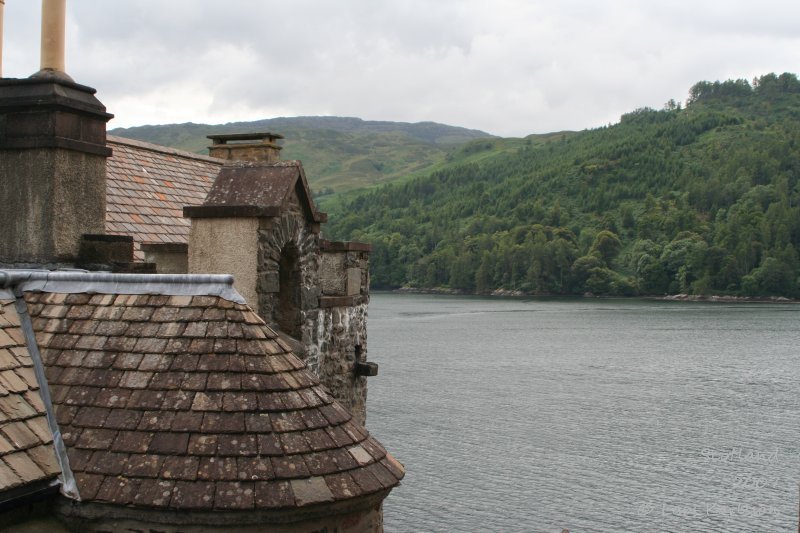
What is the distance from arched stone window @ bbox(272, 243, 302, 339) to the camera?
9.59 m

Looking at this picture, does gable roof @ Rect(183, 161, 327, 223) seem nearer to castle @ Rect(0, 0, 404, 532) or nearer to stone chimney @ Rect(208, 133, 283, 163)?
castle @ Rect(0, 0, 404, 532)

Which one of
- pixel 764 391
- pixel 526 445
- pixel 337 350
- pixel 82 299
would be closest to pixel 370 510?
pixel 82 299

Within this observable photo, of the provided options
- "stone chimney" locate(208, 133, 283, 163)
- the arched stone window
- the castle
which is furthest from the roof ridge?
the castle

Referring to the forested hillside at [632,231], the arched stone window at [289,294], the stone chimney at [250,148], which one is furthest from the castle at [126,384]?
the forested hillside at [632,231]

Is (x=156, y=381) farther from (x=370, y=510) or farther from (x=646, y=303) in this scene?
(x=646, y=303)

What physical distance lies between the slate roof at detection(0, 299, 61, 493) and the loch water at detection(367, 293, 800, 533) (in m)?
21.6

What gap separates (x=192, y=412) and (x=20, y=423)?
943mm

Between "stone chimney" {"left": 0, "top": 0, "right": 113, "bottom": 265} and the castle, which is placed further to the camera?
"stone chimney" {"left": 0, "top": 0, "right": 113, "bottom": 265}

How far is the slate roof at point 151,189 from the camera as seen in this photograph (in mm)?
→ 12430

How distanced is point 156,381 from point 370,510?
4.87 feet

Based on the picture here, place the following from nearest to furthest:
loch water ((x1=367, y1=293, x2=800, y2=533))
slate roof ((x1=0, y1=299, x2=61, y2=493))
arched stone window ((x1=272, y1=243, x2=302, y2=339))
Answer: slate roof ((x1=0, y1=299, x2=61, y2=493))
arched stone window ((x1=272, y1=243, x2=302, y2=339))
loch water ((x1=367, y1=293, x2=800, y2=533))

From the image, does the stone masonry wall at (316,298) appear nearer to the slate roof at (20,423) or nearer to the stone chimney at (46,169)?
the stone chimney at (46,169)

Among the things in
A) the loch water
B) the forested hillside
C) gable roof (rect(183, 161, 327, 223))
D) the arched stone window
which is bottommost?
the loch water

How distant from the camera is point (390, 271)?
6845 inches
